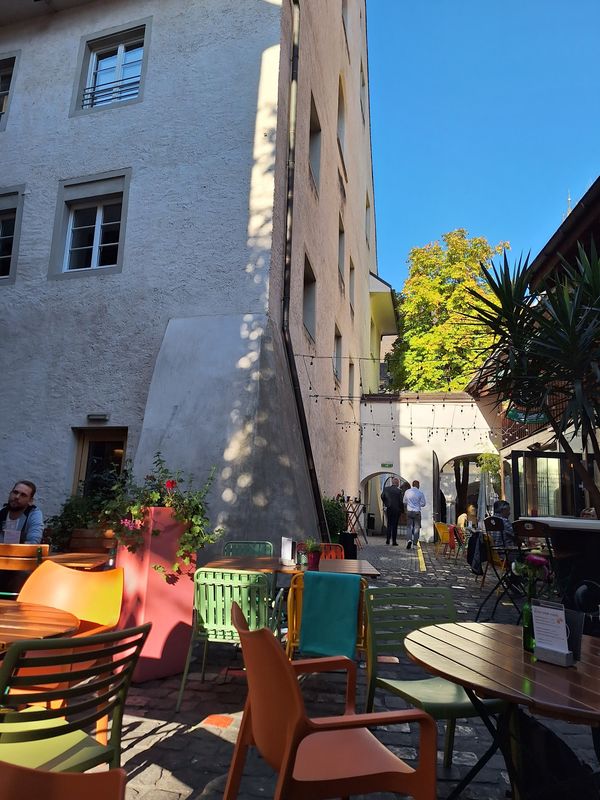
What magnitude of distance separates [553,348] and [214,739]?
497 centimetres

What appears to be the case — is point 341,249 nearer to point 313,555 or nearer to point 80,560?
point 313,555

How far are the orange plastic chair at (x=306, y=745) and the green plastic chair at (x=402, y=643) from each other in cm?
62

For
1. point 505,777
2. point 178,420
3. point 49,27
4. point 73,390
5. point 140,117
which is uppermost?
point 49,27

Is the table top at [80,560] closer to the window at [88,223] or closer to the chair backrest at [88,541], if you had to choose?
the chair backrest at [88,541]

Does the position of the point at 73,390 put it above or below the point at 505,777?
above

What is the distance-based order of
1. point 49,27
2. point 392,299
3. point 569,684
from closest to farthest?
1. point 569,684
2. point 49,27
3. point 392,299

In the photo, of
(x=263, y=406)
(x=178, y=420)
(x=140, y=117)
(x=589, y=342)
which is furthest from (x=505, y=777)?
(x=140, y=117)

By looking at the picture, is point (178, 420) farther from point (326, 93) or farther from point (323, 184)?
point (326, 93)

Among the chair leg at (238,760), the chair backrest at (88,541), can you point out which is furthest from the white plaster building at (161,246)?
the chair leg at (238,760)

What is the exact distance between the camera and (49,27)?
1009 centimetres

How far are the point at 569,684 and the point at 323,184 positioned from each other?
1118cm

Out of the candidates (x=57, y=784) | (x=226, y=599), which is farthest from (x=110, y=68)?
(x=57, y=784)

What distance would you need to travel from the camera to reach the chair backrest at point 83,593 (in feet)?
9.97

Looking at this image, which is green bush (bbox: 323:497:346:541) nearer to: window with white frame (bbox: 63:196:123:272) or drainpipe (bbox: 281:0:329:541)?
drainpipe (bbox: 281:0:329:541)
